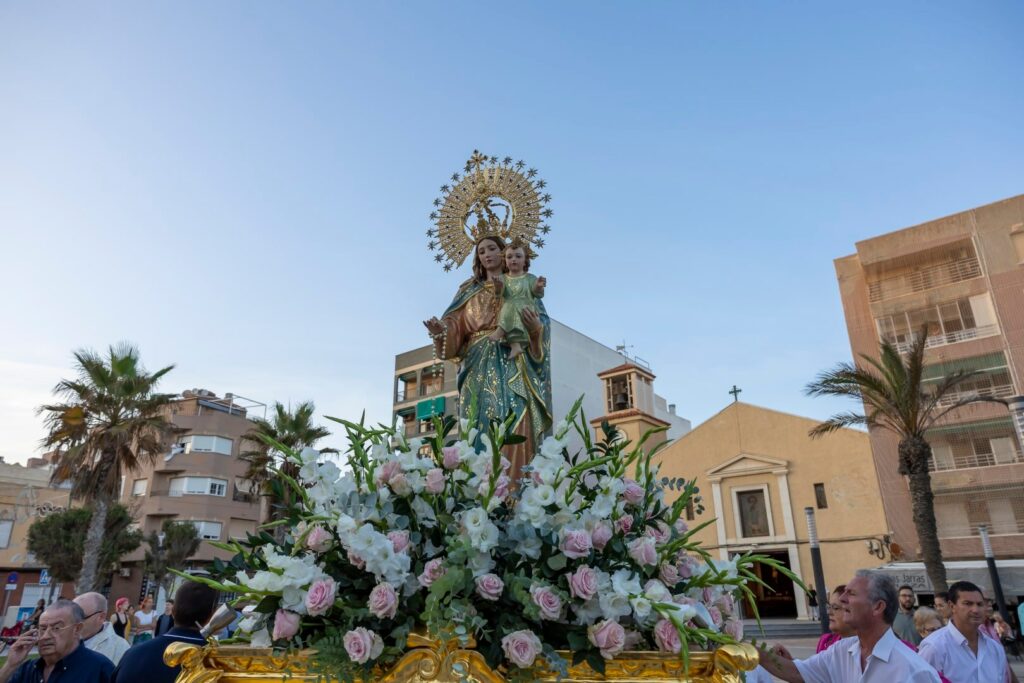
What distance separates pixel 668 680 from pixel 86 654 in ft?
12.0

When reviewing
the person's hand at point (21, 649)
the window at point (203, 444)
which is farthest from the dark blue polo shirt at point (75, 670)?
the window at point (203, 444)

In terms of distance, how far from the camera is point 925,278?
33.1m

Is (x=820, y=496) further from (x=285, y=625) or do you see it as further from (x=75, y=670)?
(x=285, y=625)

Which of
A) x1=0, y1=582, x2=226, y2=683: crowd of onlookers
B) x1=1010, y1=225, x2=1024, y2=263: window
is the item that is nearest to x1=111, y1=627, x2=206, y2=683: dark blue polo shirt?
x1=0, y1=582, x2=226, y2=683: crowd of onlookers

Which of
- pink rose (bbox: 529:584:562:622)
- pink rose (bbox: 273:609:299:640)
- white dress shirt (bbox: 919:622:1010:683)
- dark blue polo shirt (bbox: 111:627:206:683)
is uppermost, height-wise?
pink rose (bbox: 529:584:562:622)

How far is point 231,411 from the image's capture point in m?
49.1

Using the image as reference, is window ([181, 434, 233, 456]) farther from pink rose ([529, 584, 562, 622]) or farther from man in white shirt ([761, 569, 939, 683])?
pink rose ([529, 584, 562, 622])

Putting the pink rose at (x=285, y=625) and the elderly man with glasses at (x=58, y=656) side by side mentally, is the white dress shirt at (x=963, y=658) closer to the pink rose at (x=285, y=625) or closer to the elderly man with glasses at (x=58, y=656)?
the pink rose at (x=285, y=625)

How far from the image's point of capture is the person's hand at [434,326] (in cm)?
574

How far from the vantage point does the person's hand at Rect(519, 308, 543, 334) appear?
215 inches

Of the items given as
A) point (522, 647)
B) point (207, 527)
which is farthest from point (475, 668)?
point (207, 527)

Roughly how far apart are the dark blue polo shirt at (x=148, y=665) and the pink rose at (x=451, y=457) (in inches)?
92.6

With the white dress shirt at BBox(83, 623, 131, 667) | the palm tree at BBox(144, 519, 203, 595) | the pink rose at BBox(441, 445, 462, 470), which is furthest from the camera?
the palm tree at BBox(144, 519, 203, 595)

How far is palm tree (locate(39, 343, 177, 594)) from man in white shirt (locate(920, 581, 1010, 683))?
23.2 metres
